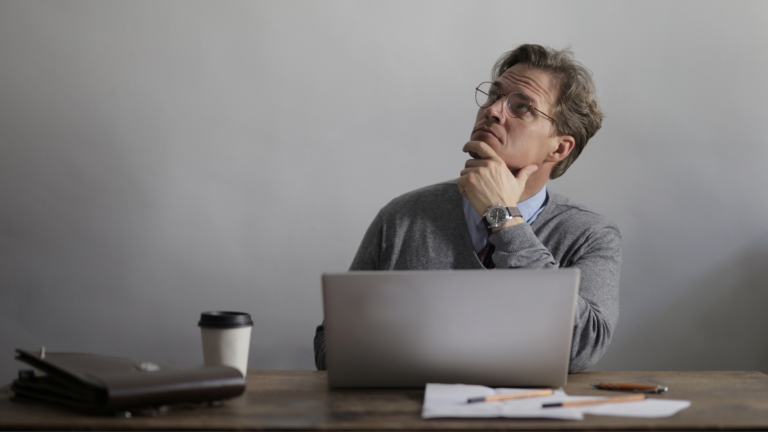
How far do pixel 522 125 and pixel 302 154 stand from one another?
30.9 inches

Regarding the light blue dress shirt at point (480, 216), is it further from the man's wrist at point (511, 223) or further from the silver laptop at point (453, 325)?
the silver laptop at point (453, 325)

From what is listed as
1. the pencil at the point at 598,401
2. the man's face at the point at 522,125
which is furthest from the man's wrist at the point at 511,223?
the pencil at the point at 598,401

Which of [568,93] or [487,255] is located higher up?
[568,93]

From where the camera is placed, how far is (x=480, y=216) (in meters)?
1.43

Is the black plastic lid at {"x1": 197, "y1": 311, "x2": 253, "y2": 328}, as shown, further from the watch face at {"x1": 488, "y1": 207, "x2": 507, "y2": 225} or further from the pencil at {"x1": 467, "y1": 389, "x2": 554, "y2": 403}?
the watch face at {"x1": 488, "y1": 207, "x2": 507, "y2": 225}

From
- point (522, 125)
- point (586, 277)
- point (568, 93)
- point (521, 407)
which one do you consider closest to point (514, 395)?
point (521, 407)

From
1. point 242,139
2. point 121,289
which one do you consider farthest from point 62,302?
point 242,139

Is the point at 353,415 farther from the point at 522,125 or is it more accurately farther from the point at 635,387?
the point at 522,125

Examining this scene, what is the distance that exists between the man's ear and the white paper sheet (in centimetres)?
91

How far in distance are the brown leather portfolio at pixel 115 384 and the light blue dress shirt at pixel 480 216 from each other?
2.69 ft

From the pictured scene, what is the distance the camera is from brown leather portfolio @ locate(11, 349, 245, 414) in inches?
28.0

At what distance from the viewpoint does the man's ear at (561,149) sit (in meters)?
1.63

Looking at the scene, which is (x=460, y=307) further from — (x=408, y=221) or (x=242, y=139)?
(x=242, y=139)

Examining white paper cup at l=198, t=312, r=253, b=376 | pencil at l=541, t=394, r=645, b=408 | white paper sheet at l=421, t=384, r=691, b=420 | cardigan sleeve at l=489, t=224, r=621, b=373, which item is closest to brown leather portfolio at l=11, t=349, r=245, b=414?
white paper cup at l=198, t=312, r=253, b=376
